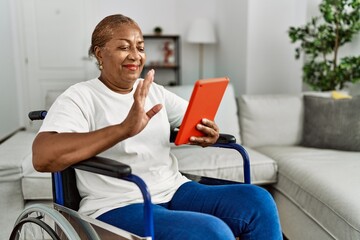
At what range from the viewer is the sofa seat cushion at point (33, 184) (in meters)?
1.83

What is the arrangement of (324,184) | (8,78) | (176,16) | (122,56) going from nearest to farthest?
1. (122,56)
2. (324,184)
3. (8,78)
4. (176,16)

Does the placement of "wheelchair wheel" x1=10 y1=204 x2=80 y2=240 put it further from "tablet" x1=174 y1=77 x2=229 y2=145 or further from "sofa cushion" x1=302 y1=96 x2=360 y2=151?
"sofa cushion" x1=302 y1=96 x2=360 y2=151

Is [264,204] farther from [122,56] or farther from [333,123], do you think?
[333,123]

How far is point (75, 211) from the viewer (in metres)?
1.13

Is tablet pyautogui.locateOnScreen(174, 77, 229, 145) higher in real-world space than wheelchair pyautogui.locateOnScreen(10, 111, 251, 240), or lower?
higher

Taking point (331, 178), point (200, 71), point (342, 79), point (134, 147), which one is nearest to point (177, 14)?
point (200, 71)

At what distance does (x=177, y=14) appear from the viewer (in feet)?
15.2

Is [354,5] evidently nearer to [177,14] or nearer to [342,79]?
[342,79]

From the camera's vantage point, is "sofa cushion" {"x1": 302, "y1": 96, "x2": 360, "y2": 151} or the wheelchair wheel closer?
the wheelchair wheel

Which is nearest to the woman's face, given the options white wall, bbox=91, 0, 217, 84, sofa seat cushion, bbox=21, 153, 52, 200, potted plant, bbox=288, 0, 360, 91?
sofa seat cushion, bbox=21, 153, 52, 200

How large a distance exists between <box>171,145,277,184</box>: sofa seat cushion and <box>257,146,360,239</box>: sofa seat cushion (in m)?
0.07

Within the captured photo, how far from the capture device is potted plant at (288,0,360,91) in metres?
2.51

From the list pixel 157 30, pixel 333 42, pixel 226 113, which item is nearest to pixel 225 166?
pixel 226 113

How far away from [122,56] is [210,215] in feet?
1.74
